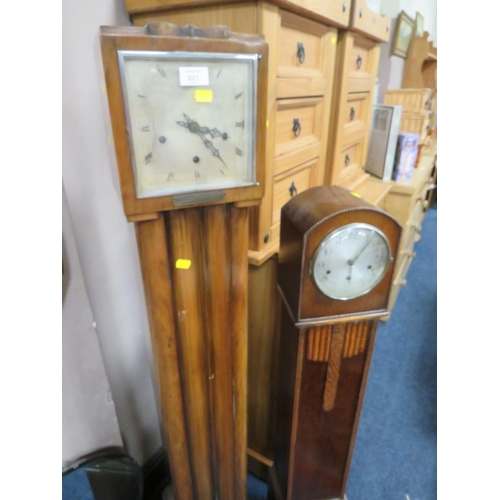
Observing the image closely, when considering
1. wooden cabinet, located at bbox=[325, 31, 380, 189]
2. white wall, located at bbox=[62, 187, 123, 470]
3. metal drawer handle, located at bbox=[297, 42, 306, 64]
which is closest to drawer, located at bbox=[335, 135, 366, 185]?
wooden cabinet, located at bbox=[325, 31, 380, 189]

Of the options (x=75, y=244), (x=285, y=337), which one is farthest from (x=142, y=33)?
(x=285, y=337)

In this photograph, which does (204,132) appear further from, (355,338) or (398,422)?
(398,422)

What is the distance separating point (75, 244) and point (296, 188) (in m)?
0.62

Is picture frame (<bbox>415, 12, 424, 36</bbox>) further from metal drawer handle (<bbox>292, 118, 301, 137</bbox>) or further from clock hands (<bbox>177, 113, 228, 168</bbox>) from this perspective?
clock hands (<bbox>177, 113, 228, 168</bbox>)

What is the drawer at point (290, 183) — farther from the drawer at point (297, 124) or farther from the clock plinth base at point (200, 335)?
the clock plinth base at point (200, 335)

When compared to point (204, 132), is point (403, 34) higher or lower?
higher

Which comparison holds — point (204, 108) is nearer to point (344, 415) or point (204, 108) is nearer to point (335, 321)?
point (335, 321)

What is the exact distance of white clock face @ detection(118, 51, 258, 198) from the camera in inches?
21.0

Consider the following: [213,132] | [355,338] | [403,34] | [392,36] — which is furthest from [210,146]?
[403,34]

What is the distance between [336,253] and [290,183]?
335 millimetres

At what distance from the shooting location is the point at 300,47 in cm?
91

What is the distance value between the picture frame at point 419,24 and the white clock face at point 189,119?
2834 millimetres

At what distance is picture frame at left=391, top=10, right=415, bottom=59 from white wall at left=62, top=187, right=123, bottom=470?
2603mm
